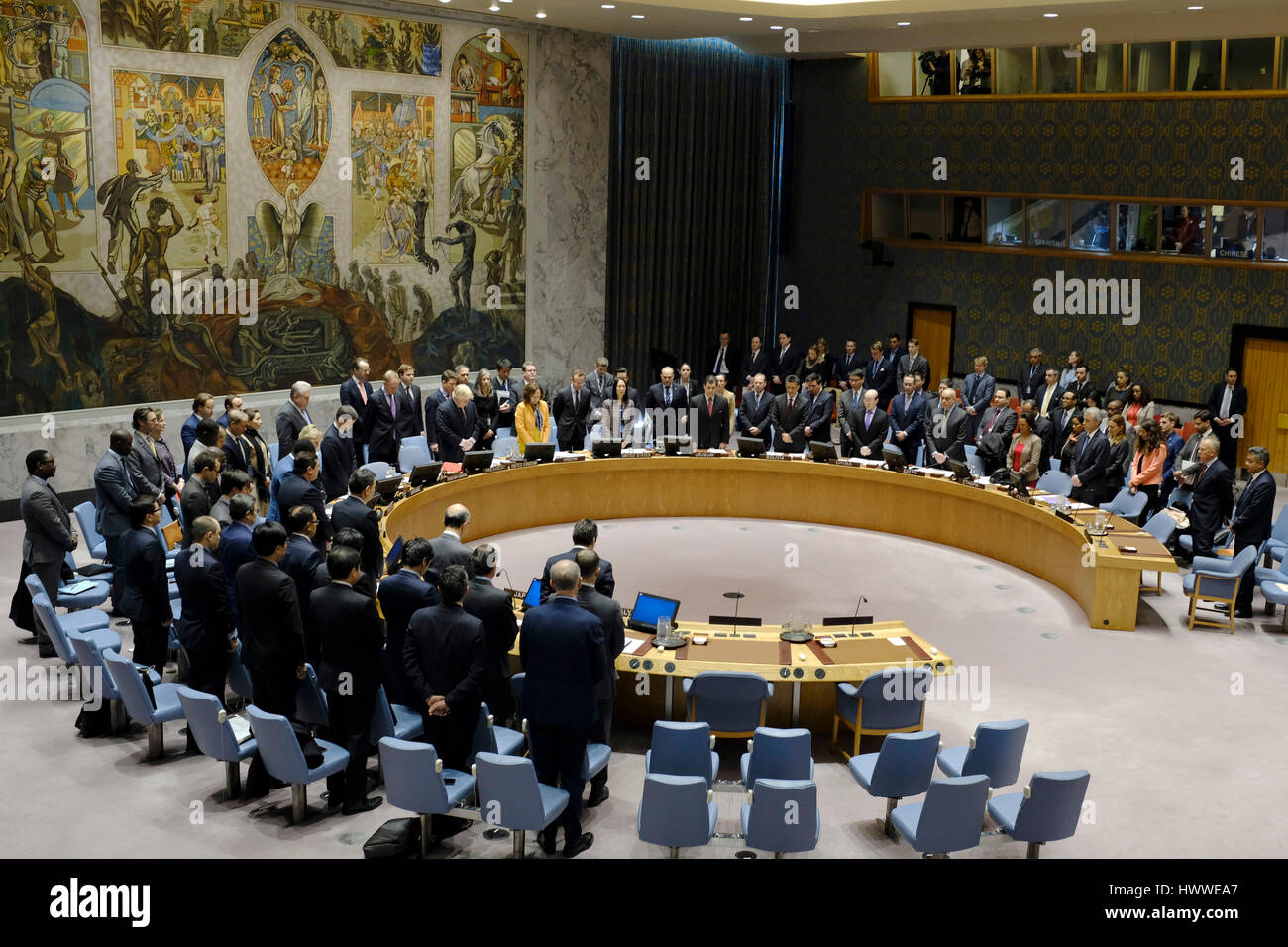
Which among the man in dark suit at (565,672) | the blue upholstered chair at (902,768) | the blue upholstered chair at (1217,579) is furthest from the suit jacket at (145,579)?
the blue upholstered chair at (1217,579)

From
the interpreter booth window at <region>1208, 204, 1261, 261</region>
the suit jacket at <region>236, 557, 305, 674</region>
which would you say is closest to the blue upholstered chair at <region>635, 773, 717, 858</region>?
the suit jacket at <region>236, 557, 305, 674</region>

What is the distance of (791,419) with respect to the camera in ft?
46.3

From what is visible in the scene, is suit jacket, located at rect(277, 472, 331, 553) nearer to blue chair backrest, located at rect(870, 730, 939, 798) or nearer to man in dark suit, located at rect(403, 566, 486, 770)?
man in dark suit, located at rect(403, 566, 486, 770)

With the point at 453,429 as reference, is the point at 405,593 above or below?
below

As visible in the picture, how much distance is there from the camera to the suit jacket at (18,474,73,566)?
8547mm

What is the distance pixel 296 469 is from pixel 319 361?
677 centimetres

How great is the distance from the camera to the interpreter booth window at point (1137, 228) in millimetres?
16578

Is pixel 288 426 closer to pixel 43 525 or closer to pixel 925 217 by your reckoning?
pixel 43 525

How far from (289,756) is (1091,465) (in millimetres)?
8601

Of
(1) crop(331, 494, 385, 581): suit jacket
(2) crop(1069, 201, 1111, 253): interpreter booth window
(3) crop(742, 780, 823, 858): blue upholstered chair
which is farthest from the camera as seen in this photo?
(2) crop(1069, 201, 1111, 253): interpreter booth window

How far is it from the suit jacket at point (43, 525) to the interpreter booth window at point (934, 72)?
563 inches

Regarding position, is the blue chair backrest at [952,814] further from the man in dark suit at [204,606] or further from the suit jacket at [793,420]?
the suit jacket at [793,420]

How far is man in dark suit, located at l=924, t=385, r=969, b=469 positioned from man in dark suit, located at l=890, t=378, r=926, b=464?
336 millimetres

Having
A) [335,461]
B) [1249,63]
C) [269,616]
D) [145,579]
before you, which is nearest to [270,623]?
[269,616]
